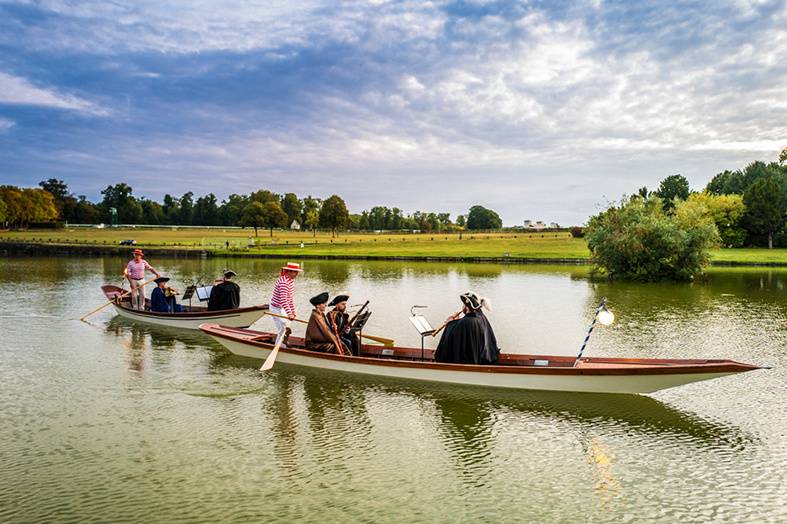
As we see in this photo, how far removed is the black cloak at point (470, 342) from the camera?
13.4 metres

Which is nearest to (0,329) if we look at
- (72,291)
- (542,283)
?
(72,291)

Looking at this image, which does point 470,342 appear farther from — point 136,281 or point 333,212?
point 333,212

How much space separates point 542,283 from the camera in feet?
133

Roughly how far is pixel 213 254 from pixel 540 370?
6786cm

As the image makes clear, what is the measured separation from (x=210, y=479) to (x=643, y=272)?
40089mm

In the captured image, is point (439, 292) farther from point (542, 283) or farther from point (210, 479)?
point (210, 479)

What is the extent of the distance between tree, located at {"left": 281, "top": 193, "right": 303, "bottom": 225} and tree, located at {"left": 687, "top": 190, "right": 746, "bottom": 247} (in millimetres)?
104138

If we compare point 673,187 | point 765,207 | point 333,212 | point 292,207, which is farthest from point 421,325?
point 292,207

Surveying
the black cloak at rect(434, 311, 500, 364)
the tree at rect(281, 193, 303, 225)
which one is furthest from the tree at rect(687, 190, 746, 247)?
the tree at rect(281, 193, 303, 225)

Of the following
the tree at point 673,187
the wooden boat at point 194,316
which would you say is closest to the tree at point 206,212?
the tree at point 673,187

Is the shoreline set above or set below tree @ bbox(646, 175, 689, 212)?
below

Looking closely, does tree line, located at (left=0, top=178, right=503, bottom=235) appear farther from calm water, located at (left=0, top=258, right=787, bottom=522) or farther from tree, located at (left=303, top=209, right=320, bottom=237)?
calm water, located at (left=0, top=258, right=787, bottom=522)

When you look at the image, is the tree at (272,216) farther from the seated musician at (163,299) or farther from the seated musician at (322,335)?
the seated musician at (322,335)

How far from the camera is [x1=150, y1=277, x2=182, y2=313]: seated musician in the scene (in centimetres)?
2225
